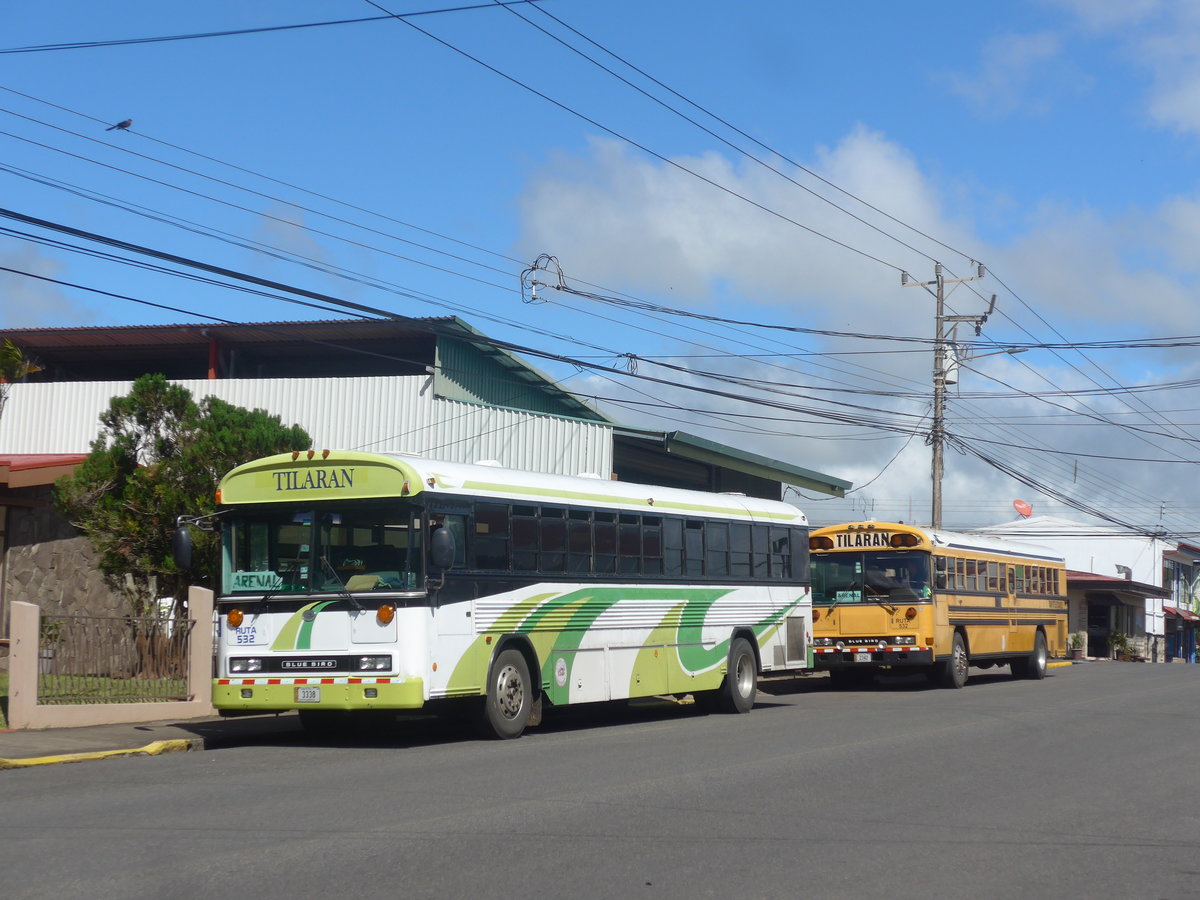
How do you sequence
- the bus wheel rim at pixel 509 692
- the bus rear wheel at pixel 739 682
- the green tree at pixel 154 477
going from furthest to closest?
the bus rear wheel at pixel 739 682, the green tree at pixel 154 477, the bus wheel rim at pixel 509 692

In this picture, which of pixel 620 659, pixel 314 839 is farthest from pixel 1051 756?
pixel 314 839

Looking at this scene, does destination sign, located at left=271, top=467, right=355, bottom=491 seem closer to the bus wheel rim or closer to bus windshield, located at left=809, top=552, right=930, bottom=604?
the bus wheel rim

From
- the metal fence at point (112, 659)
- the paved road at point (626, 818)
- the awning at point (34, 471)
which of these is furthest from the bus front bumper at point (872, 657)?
the awning at point (34, 471)

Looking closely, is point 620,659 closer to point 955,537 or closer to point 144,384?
point 144,384

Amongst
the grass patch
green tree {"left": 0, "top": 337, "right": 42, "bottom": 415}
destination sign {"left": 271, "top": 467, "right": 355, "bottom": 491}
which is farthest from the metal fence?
green tree {"left": 0, "top": 337, "right": 42, "bottom": 415}

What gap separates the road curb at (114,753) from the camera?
498 inches

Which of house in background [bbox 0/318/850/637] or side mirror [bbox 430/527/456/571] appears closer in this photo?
side mirror [bbox 430/527/456/571]

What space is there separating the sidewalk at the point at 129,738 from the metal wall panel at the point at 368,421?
39.3ft

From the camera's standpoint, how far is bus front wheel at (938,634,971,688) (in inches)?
1027

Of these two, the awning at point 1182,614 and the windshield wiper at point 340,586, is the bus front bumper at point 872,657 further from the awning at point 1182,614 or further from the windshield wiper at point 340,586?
the awning at point 1182,614

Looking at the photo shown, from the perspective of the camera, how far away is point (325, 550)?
14672 millimetres

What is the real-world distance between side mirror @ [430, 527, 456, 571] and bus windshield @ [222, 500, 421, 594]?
0.38m

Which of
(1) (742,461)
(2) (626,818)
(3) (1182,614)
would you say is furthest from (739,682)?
(3) (1182,614)

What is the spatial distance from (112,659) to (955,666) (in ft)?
52.3
